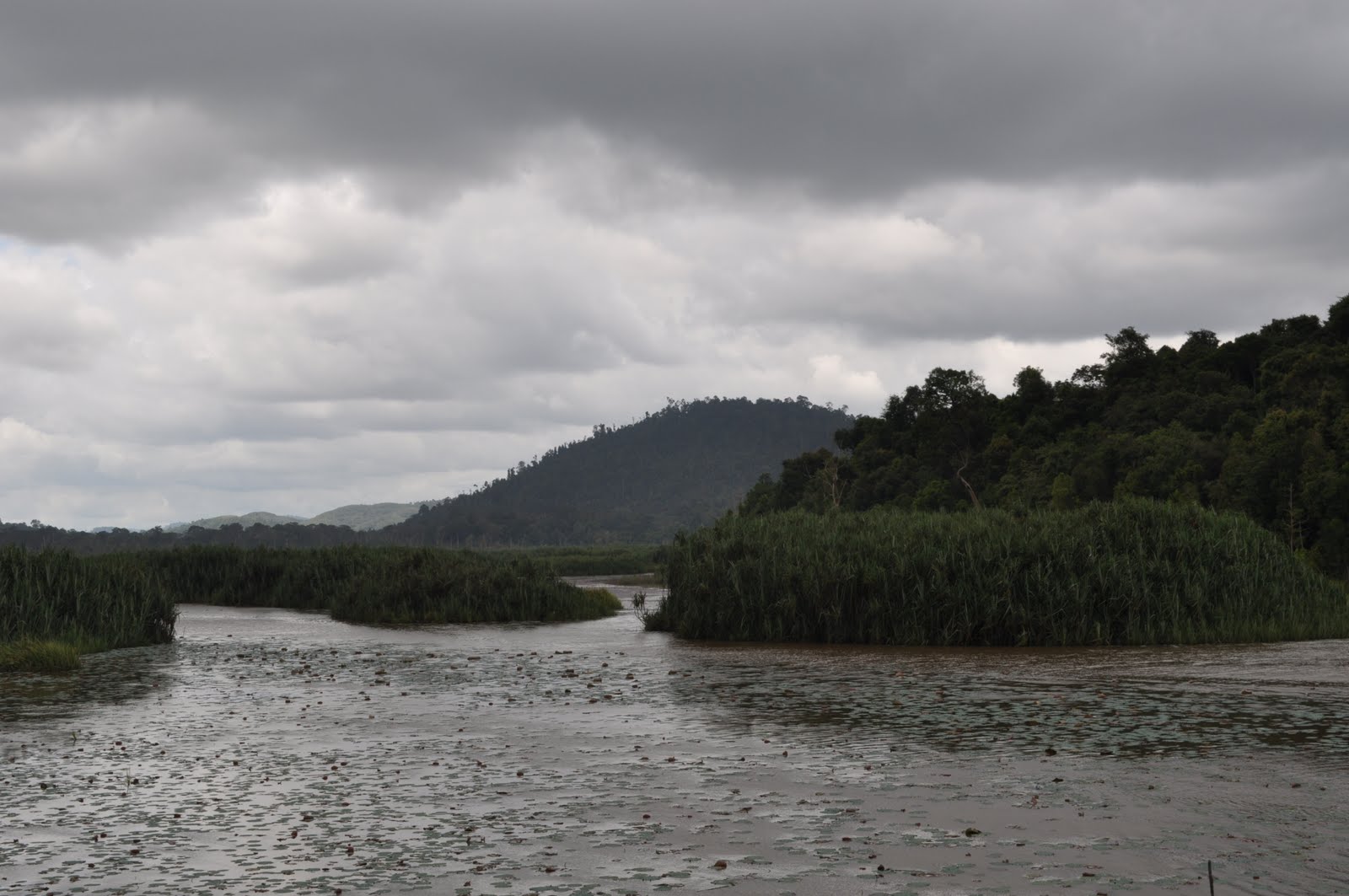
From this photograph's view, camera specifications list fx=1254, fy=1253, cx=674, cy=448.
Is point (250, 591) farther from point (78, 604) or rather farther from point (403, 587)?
point (78, 604)

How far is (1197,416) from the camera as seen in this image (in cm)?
7725

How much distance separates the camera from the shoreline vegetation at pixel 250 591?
26344 millimetres

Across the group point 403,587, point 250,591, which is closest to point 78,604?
point 403,587

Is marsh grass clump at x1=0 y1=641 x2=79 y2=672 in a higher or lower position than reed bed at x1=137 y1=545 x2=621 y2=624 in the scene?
lower

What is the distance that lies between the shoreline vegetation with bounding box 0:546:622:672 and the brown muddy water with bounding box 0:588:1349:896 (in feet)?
18.0

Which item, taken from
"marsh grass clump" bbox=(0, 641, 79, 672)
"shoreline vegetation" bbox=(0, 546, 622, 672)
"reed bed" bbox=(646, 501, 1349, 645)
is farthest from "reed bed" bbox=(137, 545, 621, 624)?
"reed bed" bbox=(646, 501, 1349, 645)

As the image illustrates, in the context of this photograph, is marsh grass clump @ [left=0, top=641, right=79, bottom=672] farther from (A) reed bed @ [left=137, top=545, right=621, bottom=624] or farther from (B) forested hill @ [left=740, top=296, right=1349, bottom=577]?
(B) forested hill @ [left=740, top=296, right=1349, bottom=577]

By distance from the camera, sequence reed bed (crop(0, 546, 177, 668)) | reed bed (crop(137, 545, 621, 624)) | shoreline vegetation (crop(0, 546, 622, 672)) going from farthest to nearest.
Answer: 1. reed bed (crop(137, 545, 621, 624))
2. shoreline vegetation (crop(0, 546, 622, 672))
3. reed bed (crop(0, 546, 177, 668))

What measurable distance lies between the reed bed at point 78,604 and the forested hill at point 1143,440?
81.1ft

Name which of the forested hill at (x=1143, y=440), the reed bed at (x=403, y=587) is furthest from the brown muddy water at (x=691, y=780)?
the forested hill at (x=1143, y=440)

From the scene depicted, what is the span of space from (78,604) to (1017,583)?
66.4 ft

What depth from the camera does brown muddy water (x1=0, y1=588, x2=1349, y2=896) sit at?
340 inches

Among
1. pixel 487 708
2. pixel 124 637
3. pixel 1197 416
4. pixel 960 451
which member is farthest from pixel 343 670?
pixel 960 451

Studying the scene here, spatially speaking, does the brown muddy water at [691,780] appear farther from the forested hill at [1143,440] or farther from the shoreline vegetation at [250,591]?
the forested hill at [1143,440]
